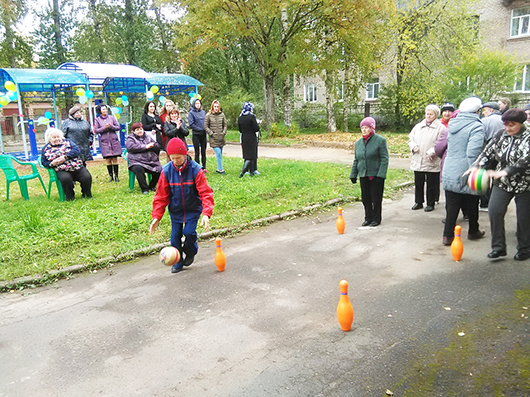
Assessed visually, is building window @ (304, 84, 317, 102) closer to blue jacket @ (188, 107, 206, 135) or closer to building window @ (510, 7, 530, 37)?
building window @ (510, 7, 530, 37)

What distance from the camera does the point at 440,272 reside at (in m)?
5.48

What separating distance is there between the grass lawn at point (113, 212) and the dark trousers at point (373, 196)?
176 centimetres

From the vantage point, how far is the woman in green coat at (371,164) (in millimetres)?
7242

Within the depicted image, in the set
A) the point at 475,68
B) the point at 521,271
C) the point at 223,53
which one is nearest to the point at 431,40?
the point at 475,68

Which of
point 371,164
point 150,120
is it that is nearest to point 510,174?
point 371,164

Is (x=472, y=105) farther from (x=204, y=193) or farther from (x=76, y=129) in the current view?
(x=76, y=129)

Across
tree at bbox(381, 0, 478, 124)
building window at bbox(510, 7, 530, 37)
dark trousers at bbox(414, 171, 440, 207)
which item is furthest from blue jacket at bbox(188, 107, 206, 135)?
building window at bbox(510, 7, 530, 37)

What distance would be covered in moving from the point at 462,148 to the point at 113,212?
21.5 ft

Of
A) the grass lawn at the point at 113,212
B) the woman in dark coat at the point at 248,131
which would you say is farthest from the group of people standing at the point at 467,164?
the woman in dark coat at the point at 248,131

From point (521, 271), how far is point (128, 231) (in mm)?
6204

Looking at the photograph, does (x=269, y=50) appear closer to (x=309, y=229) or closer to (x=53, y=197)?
(x=53, y=197)

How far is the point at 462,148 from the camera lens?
20.8ft

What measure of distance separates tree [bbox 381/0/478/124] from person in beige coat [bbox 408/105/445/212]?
51.5 feet

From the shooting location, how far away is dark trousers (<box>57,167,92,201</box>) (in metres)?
9.46
